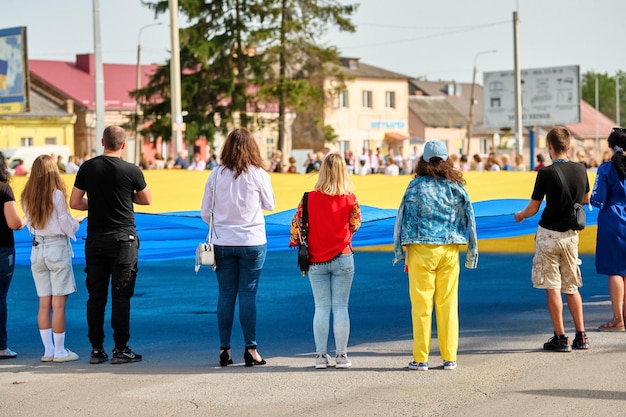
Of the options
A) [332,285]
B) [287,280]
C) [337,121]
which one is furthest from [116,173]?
[337,121]

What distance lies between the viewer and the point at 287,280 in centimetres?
1562

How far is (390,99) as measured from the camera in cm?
8150

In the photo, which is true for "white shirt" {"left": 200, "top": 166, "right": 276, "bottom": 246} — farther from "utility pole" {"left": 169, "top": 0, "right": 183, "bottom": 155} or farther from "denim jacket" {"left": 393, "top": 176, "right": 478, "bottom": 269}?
"utility pole" {"left": 169, "top": 0, "right": 183, "bottom": 155}

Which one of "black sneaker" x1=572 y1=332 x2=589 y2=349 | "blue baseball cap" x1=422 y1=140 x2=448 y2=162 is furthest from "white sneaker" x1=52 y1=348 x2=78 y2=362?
"black sneaker" x1=572 y1=332 x2=589 y2=349

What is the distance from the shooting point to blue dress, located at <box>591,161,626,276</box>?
9.83m

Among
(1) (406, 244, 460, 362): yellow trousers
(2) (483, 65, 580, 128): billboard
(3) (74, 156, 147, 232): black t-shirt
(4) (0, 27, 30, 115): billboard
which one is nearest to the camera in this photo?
(1) (406, 244, 460, 362): yellow trousers

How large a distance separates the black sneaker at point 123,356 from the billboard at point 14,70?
2902 cm

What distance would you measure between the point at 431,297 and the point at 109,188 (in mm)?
2799

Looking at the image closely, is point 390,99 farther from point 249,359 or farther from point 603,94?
point 603,94

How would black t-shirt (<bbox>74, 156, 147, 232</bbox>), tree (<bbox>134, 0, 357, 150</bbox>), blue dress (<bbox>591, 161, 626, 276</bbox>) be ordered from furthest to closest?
tree (<bbox>134, 0, 357, 150</bbox>)
blue dress (<bbox>591, 161, 626, 276</bbox>)
black t-shirt (<bbox>74, 156, 147, 232</bbox>)

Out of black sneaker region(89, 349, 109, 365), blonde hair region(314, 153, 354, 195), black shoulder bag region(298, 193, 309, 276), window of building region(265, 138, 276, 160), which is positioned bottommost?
black sneaker region(89, 349, 109, 365)

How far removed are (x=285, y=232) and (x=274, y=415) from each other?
13.1 feet

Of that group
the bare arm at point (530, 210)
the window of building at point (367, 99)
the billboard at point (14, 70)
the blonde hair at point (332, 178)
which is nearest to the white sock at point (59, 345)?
the blonde hair at point (332, 178)

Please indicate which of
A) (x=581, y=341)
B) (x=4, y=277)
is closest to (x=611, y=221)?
(x=581, y=341)
